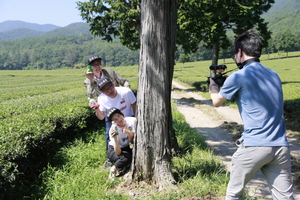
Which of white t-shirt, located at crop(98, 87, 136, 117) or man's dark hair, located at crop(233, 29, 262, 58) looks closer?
man's dark hair, located at crop(233, 29, 262, 58)

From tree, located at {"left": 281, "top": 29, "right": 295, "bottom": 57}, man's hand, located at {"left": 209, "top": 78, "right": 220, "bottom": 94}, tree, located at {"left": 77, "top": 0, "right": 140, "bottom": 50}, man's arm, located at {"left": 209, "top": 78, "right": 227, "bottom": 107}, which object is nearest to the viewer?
man's arm, located at {"left": 209, "top": 78, "right": 227, "bottom": 107}

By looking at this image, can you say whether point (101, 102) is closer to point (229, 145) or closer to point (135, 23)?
point (229, 145)

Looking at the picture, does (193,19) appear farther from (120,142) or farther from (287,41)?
(287,41)

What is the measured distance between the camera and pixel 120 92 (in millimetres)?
4316

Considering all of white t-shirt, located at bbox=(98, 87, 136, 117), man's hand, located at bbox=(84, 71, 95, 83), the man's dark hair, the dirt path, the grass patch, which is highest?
the man's dark hair

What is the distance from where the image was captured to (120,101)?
4.29 metres

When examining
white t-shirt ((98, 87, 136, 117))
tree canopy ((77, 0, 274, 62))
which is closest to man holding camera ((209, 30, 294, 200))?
white t-shirt ((98, 87, 136, 117))

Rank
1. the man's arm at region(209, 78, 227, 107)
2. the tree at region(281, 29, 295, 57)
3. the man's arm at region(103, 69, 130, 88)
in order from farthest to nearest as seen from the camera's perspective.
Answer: the tree at region(281, 29, 295, 57) → the man's arm at region(103, 69, 130, 88) → the man's arm at region(209, 78, 227, 107)

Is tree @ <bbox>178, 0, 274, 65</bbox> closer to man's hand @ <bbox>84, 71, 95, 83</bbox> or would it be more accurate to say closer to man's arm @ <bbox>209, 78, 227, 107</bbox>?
man's hand @ <bbox>84, 71, 95, 83</bbox>

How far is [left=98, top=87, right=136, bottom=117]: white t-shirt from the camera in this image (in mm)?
4270

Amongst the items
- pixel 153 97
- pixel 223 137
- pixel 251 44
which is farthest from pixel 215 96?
pixel 223 137

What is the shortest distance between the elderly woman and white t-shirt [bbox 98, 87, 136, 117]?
27 centimetres

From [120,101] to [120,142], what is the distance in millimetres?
696

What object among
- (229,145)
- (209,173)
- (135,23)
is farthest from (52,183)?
(135,23)
